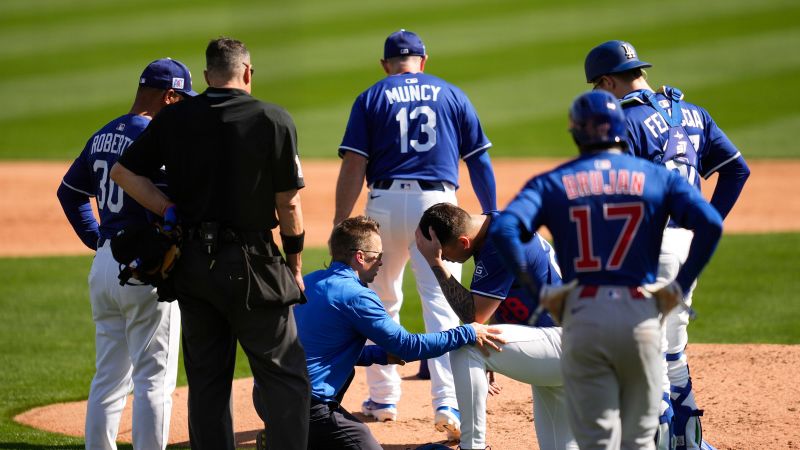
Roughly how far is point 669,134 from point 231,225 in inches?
88.1

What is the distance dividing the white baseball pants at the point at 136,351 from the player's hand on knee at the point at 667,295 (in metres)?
2.44

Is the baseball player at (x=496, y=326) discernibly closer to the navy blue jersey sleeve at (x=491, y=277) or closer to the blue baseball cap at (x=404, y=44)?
the navy blue jersey sleeve at (x=491, y=277)

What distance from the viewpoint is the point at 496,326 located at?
16.4 feet

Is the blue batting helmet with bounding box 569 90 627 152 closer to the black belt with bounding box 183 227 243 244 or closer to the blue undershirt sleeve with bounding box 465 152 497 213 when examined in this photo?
the black belt with bounding box 183 227 243 244

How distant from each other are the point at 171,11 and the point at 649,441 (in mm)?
28013

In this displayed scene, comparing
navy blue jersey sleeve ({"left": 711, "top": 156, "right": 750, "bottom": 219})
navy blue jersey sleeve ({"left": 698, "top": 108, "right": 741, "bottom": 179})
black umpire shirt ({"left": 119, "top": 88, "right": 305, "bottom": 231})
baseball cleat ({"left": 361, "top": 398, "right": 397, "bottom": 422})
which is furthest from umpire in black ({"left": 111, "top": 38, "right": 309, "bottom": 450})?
navy blue jersey sleeve ({"left": 711, "top": 156, "right": 750, "bottom": 219})

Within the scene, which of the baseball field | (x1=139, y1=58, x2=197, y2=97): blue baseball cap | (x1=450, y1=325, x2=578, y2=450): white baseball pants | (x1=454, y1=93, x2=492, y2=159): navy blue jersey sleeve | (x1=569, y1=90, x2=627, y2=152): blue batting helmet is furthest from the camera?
the baseball field

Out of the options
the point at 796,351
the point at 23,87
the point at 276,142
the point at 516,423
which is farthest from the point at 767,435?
the point at 23,87

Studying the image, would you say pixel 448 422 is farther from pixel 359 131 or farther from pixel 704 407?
pixel 359 131

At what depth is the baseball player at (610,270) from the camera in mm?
3809

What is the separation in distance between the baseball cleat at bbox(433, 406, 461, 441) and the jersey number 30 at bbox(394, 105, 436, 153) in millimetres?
1570

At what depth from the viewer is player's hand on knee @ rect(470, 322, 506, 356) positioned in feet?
16.1

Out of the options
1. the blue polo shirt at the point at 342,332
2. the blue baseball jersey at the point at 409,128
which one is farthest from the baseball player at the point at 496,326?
the blue baseball jersey at the point at 409,128

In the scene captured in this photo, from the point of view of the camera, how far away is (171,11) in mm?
30109
